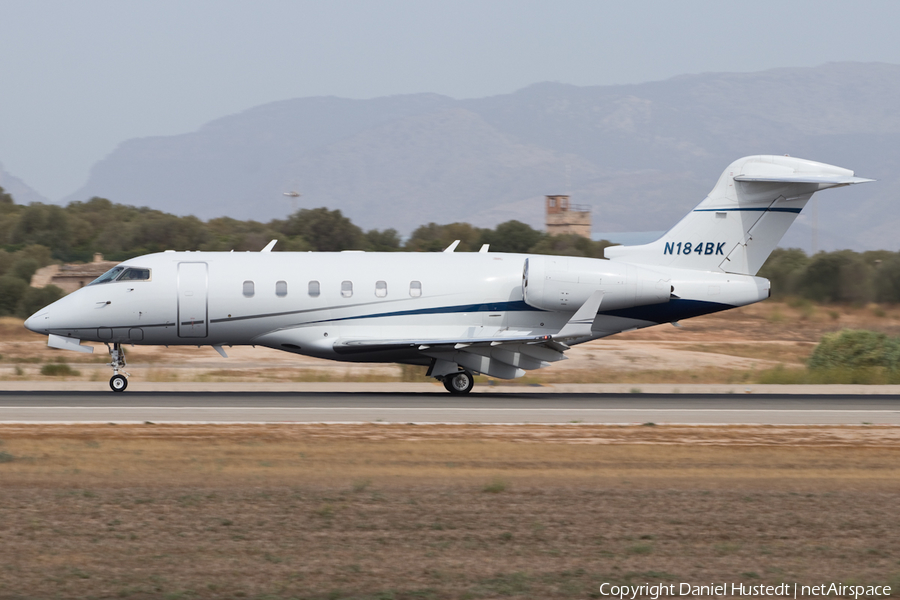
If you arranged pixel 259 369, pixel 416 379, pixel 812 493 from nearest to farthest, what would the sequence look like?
pixel 812 493
pixel 416 379
pixel 259 369

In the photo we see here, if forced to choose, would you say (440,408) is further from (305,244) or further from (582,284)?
(305,244)

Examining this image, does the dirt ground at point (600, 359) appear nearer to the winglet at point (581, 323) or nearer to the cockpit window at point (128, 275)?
the cockpit window at point (128, 275)

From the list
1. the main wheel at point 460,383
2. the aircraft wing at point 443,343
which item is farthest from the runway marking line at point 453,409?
the main wheel at point 460,383

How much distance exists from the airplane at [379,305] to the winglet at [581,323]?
28 mm

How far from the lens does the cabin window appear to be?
23766 mm

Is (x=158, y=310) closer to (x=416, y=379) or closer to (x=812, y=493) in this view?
(x=416, y=379)

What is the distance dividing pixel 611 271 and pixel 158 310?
10823mm

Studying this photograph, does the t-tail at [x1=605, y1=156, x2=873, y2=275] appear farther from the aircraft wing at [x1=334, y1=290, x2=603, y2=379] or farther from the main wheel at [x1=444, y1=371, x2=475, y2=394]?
the main wheel at [x1=444, y1=371, x2=475, y2=394]

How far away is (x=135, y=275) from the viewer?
23812 millimetres

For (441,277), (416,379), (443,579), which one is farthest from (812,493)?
(416,379)

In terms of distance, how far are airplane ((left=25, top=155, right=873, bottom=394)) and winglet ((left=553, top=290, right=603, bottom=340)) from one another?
3cm

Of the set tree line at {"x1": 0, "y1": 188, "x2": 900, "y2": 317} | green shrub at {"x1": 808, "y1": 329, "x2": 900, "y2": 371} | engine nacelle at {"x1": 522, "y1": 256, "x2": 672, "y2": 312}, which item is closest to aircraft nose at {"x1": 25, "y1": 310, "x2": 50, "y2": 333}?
engine nacelle at {"x1": 522, "y1": 256, "x2": 672, "y2": 312}

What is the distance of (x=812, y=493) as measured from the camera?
11.9 metres

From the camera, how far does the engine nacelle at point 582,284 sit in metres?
23.7
